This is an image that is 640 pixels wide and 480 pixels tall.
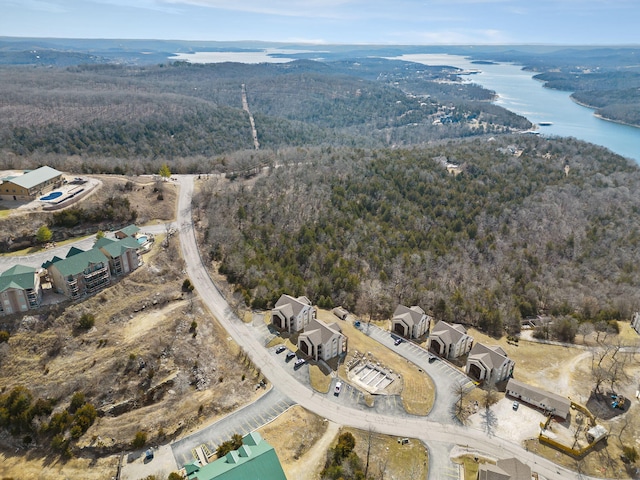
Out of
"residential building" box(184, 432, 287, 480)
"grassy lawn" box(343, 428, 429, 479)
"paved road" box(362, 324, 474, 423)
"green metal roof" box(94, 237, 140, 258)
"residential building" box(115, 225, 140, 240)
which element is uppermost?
"green metal roof" box(94, 237, 140, 258)

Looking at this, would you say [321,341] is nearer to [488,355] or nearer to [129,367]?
[488,355]

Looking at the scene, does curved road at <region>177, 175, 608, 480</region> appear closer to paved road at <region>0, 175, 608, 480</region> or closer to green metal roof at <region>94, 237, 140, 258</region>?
paved road at <region>0, 175, 608, 480</region>

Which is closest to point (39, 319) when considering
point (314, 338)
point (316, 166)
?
point (314, 338)

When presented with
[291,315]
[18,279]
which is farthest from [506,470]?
[18,279]

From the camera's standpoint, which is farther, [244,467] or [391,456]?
[391,456]

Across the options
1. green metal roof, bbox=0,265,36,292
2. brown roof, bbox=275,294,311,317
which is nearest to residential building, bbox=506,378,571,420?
brown roof, bbox=275,294,311,317

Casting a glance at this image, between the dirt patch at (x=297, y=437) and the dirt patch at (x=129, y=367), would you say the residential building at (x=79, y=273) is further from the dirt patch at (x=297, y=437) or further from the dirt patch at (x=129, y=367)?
the dirt patch at (x=297, y=437)

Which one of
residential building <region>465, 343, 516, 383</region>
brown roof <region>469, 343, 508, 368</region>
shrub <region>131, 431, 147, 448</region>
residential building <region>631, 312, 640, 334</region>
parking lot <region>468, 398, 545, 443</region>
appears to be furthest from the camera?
residential building <region>631, 312, 640, 334</region>
